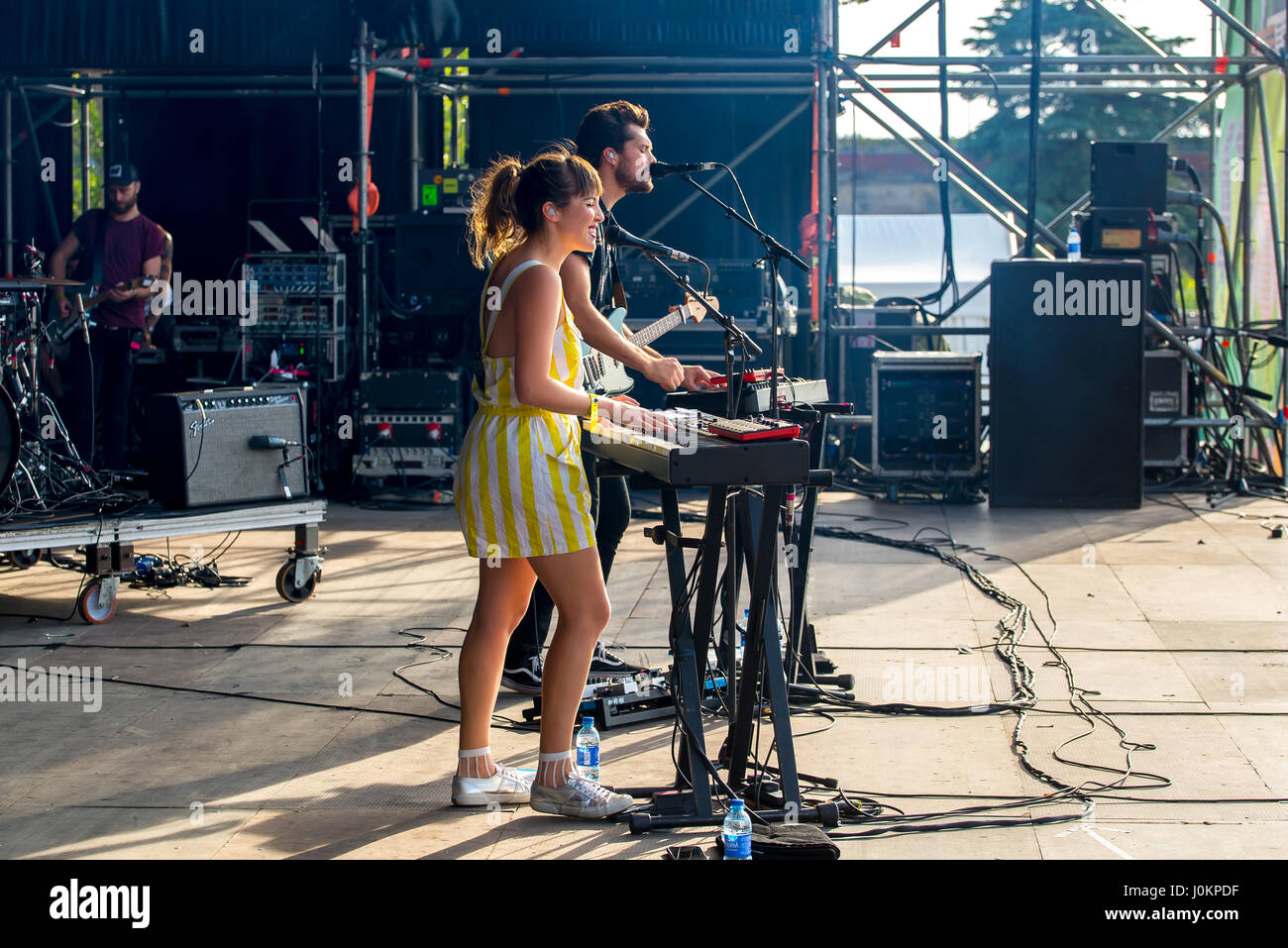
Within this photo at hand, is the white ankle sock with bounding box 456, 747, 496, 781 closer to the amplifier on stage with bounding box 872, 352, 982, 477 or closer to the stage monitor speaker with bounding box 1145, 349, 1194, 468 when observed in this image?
the amplifier on stage with bounding box 872, 352, 982, 477

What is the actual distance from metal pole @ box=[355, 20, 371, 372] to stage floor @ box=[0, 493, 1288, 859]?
2576 millimetres

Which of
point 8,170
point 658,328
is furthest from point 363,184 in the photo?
point 658,328

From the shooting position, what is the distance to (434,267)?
33.0 ft

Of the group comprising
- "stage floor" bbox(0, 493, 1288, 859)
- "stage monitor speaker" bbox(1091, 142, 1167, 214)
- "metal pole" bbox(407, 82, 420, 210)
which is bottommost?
"stage floor" bbox(0, 493, 1288, 859)

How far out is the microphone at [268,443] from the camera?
644cm

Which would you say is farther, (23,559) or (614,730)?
(23,559)

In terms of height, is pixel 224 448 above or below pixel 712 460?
below

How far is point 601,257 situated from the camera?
15.2 feet

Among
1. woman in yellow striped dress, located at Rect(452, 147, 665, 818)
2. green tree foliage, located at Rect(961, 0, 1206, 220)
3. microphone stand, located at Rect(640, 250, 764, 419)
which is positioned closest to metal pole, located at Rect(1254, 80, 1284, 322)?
microphone stand, located at Rect(640, 250, 764, 419)

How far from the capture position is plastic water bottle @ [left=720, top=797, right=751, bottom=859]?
10.3ft

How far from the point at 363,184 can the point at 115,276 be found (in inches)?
78.4

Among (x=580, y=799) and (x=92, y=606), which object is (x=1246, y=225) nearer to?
(x=92, y=606)
